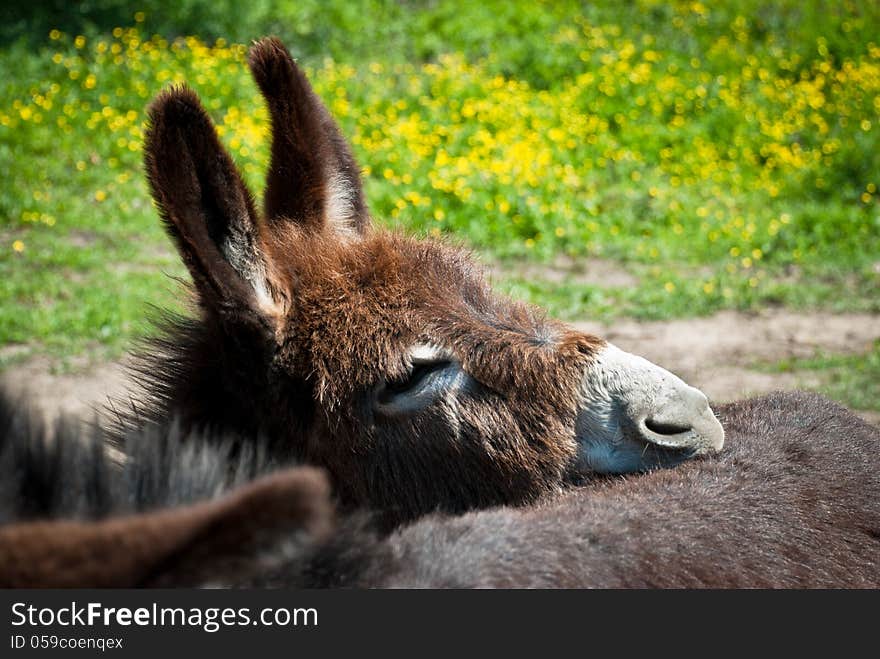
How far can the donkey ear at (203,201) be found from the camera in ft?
9.73

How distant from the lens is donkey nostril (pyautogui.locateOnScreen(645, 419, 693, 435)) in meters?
3.27

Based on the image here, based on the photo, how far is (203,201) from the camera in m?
3.15

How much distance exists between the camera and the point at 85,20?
49.8 feet

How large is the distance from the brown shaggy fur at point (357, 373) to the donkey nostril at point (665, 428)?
0.26 m

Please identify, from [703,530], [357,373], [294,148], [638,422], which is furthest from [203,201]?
[703,530]

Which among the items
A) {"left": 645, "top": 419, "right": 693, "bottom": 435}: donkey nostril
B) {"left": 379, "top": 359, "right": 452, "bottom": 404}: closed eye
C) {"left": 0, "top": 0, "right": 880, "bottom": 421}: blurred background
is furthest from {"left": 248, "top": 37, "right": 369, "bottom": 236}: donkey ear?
{"left": 0, "top": 0, "right": 880, "bottom": 421}: blurred background

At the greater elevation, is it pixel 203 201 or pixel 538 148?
pixel 203 201

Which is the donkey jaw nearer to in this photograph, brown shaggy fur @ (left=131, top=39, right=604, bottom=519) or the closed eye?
brown shaggy fur @ (left=131, top=39, right=604, bottom=519)

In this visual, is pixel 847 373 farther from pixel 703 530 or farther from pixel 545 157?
pixel 545 157

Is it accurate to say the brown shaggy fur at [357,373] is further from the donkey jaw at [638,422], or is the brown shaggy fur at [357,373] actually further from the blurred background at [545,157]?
the blurred background at [545,157]

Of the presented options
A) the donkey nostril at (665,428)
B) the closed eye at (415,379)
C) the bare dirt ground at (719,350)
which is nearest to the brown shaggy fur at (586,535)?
the donkey nostril at (665,428)

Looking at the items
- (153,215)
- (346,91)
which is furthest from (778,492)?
(346,91)

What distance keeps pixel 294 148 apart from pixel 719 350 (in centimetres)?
511

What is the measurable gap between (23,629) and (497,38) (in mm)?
15650
